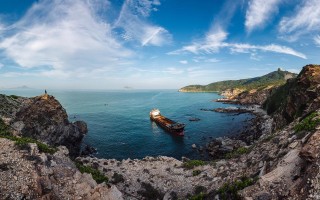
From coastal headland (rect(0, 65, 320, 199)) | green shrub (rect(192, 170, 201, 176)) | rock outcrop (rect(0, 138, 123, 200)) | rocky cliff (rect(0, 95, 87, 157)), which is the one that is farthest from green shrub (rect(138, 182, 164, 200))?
rocky cliff (rect(0, 95, 87, 157))

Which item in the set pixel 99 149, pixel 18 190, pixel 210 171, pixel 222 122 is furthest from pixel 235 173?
pixel 222 122

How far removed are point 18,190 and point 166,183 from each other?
1720 centimetres

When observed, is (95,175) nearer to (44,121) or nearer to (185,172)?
(185,172)

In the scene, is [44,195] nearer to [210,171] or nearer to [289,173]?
[289,173]

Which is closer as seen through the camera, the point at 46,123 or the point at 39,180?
the point at 39,180

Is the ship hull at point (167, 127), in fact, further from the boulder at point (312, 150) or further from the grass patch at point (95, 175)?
the boulder at point (312, 150)

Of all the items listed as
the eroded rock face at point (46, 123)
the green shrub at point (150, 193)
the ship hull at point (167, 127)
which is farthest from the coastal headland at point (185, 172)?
the ship hull at point (167, 127)

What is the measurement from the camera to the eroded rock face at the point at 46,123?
4700cm

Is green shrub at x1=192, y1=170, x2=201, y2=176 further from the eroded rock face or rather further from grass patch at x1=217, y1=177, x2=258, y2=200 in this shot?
the eroded rock face

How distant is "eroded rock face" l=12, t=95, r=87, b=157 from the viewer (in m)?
47.0

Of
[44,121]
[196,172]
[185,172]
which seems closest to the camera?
[196,172]

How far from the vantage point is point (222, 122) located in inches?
3580

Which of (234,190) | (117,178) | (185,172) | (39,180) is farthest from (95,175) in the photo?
(234,190)

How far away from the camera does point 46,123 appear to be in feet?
164
